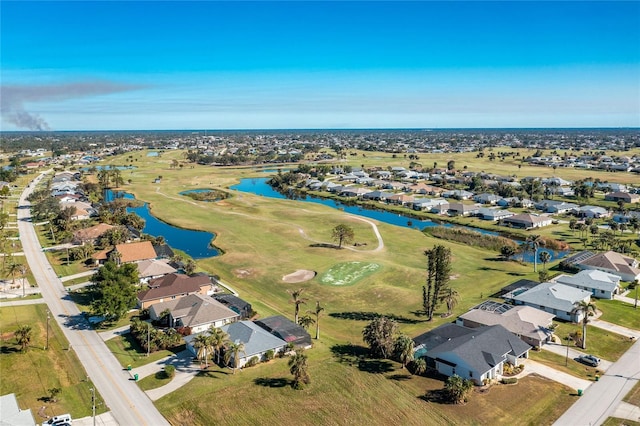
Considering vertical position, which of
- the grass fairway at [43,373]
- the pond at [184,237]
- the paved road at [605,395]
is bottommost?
the paved road at [605,395]

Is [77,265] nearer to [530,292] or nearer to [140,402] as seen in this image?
[140,402]

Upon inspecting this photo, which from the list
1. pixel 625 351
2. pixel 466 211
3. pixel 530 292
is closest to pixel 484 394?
pixel 625 351

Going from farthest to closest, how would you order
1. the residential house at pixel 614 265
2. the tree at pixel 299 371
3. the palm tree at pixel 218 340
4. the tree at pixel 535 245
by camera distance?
the tree at pixel 535 245, the residential house at pixel 614 265, the palm tree at pixel 218 340, the tree at pixel 299 371

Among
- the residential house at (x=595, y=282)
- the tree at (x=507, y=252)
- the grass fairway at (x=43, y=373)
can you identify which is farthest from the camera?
the tree at (x=507, y=252)

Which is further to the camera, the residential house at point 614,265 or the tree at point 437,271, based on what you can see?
the residential house at point 614,265

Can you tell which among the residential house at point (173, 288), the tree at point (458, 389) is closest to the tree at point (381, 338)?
the tree at point (458, 389)

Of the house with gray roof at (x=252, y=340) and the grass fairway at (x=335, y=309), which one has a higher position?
the house with gray roof at (x=252, y=340)

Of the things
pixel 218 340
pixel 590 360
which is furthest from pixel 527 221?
pixel 218 340

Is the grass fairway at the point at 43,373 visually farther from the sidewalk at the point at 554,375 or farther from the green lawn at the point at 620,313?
the green lawn at the point at 620,313
